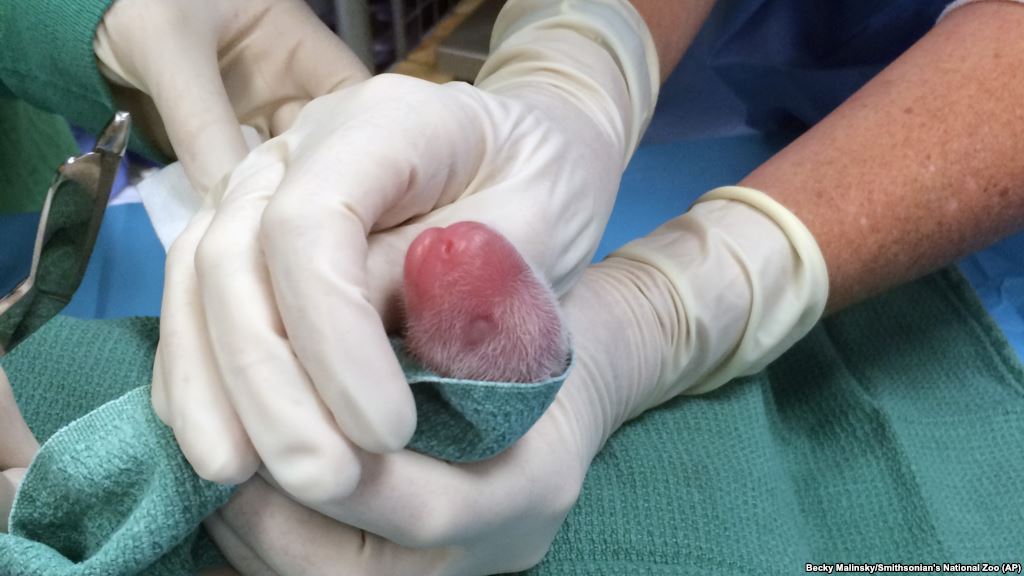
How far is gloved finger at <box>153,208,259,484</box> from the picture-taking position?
1.52 ft

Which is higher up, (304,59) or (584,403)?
(304,59)

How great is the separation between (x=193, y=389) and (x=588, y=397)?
313mm

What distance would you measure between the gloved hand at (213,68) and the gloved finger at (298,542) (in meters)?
0.32

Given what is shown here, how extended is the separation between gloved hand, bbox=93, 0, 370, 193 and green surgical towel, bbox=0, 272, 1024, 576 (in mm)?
192

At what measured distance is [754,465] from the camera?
27.9 inches

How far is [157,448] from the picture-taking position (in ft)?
1.61

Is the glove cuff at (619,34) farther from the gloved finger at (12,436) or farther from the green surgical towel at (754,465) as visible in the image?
the gloved finger at (12,436)

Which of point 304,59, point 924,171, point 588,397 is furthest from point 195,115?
point 924,171

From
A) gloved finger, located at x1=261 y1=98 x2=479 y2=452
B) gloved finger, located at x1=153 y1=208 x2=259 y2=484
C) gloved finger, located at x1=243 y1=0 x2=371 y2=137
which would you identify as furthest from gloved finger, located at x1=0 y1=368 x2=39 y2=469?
gloved finger, located at x1=243 y1=0 x2=371 y2=137

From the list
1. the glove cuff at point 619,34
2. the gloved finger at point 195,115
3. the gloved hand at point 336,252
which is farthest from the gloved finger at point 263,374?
the glove cuff at point 619,34

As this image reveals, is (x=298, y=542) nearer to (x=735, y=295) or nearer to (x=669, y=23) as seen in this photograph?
(x=735, y=295)

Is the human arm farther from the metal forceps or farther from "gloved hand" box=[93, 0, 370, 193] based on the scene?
"gloved hand" box=[93, 0, 370, 193]

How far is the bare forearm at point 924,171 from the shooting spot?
2.53 feet

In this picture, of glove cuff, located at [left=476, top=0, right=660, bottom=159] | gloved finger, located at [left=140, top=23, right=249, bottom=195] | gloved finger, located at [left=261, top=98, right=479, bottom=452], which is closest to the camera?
gloved finger, located at [left=261, top=98, right=479, bottom=452]
